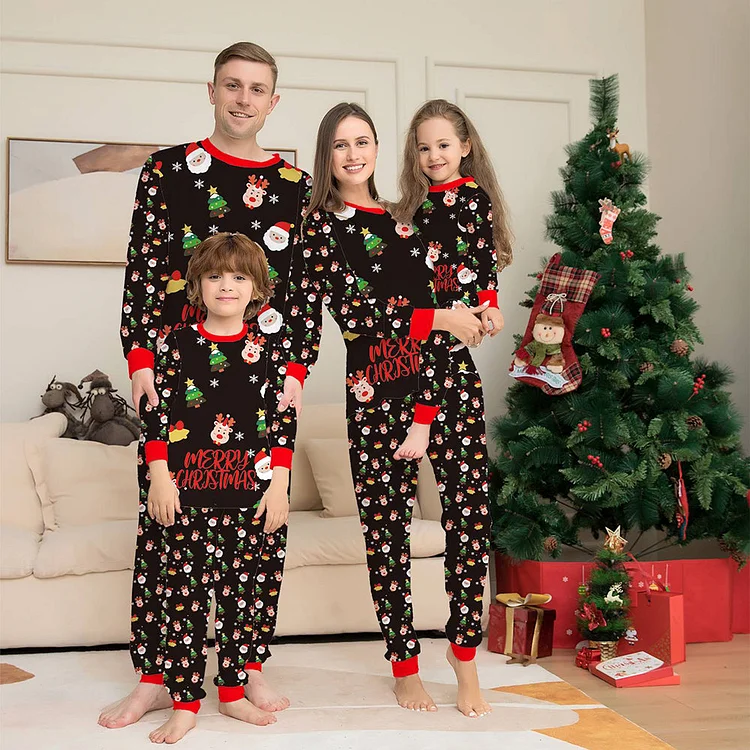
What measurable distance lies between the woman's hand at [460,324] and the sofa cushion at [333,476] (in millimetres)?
1116

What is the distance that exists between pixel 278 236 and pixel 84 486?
1.44 meters

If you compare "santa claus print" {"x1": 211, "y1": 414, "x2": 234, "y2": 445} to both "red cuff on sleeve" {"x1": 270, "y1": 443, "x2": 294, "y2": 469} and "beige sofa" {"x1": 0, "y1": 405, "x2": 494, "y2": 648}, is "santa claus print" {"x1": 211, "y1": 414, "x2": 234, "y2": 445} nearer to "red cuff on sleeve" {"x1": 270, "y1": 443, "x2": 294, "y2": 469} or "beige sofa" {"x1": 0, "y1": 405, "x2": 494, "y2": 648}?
"red cuff on sleeve" {"x1": 270, "y1": 443, "x2": 294, "y2": 469}

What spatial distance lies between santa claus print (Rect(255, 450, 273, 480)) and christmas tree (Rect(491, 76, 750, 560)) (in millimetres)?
1189

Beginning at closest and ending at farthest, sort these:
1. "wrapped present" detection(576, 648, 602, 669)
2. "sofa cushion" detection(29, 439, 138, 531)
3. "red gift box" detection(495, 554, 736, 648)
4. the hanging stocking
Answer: "wrapped present" detection(576, 648, 602, 669) < "red gift box" detection(495, 554, 736, 648) < the hanging stocking < "sofa cushion" detection(29, 439, 138, 531)

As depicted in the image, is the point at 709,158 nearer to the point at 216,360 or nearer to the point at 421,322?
the point at 421,322

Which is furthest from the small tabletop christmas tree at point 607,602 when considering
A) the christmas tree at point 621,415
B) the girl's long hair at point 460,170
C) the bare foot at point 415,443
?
the girl's long hair at point 460,170

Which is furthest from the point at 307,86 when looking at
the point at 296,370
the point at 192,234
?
the point at 296,370

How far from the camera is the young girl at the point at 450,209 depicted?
2322 millimetres

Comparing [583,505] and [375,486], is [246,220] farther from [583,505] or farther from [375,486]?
[583,505]

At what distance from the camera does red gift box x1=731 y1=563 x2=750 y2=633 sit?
3.14 metres

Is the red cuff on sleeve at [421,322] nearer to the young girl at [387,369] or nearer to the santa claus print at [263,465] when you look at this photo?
the young girl at [387,369]

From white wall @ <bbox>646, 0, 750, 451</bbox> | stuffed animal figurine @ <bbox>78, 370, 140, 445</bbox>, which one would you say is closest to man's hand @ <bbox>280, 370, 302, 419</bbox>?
stuffed animal figurine @ <bbox>78, 370, 140, 445</bbox>

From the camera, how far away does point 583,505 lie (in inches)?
124

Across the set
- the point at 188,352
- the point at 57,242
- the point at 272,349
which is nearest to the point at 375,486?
the point at 272,349
